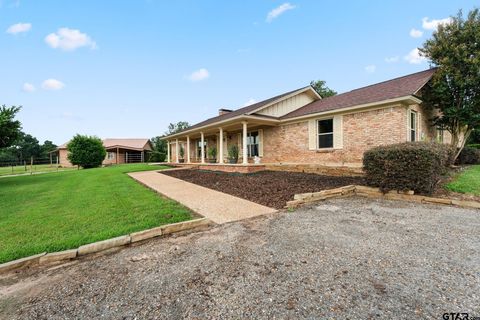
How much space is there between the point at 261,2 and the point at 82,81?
13.5 meters

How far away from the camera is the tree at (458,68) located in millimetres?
8391

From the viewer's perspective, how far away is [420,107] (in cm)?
942

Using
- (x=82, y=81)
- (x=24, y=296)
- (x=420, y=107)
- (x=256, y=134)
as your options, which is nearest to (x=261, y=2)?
(x=256, y=134)

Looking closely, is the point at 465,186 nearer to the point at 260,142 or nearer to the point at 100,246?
the point at 100,246

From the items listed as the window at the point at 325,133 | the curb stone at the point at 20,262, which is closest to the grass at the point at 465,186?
the window at the point at 325,133

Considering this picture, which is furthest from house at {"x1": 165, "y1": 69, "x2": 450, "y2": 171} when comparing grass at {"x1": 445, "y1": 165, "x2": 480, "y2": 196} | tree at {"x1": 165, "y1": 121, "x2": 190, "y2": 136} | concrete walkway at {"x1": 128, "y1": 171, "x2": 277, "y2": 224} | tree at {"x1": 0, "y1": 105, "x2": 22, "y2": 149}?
tree at {"x1": 165, "y1": 121, "x2": 190, "y2": 136}

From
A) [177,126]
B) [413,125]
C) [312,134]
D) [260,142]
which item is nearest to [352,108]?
[312,134]

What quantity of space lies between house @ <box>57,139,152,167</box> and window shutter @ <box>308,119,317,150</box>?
3177 cm

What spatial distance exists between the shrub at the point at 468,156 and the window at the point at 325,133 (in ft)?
27.5

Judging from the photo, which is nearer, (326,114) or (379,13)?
(326,114)

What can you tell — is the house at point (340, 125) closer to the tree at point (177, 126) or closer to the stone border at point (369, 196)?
the stone border at point (369, 196)

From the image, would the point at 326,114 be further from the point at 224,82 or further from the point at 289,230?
the point at 224,82

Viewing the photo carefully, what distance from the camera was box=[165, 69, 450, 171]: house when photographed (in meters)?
8.49

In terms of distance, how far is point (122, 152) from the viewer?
35281mm
